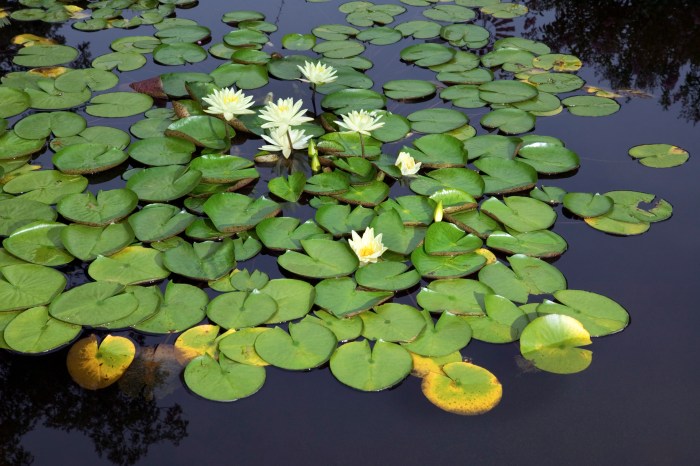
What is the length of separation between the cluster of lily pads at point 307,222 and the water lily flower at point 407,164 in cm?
2

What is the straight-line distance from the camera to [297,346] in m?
2.90

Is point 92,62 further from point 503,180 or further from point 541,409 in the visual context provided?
point 541,409

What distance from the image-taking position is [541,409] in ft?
8.82

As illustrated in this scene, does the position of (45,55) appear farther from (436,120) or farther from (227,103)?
(436,120)

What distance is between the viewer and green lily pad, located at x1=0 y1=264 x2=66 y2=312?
122 inches

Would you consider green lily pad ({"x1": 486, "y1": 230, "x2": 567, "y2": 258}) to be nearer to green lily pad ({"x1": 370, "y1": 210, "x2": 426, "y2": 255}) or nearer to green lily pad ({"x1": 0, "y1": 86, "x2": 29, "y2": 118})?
green lily pad ({"x1": 370, "y1": 210, "x2": 426, "y2": 255})

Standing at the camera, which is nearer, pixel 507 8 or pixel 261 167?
pixel 261 167

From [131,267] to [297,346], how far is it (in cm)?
96

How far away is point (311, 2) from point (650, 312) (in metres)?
4.39

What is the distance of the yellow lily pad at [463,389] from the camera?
2672mm

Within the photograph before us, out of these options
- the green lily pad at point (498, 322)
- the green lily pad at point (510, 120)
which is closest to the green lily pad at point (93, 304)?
the green lily pad at point (498, 322)

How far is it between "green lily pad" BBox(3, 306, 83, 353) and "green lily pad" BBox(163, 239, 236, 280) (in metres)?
0.52

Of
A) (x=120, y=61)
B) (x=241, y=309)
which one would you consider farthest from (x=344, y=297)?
(x=120, y=61)

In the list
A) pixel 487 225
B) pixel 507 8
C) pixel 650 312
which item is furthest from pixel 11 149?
pixel 507 8
